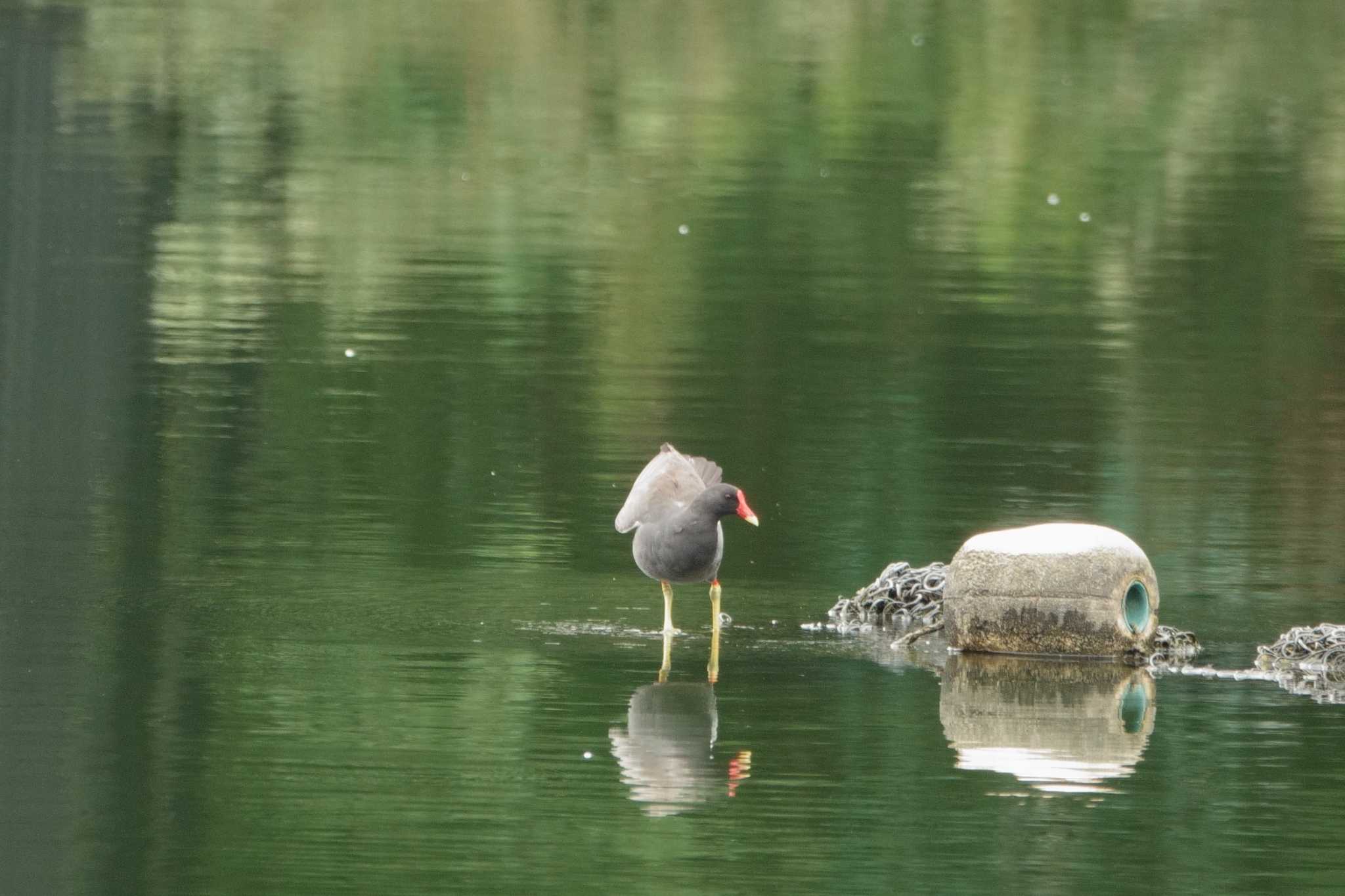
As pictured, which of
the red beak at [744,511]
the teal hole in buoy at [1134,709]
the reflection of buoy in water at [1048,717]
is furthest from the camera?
the red beak at [744,511]

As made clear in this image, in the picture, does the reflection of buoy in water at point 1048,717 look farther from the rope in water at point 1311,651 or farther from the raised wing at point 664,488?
the raised wing at point 664,488

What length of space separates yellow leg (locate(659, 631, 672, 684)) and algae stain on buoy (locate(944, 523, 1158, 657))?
4.08ft

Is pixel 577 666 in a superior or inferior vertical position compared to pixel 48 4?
inferior

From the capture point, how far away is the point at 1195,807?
967 centimetres

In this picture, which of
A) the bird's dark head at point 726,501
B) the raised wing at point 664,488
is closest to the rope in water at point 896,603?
the raised wing at point 664,488

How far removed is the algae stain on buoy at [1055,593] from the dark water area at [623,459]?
0.16m

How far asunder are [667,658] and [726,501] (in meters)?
0.71

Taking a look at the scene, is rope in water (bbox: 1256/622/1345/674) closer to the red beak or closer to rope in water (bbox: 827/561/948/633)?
rope in water (bbox: 827/561/948/633)

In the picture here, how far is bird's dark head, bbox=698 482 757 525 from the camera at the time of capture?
38.5 feet

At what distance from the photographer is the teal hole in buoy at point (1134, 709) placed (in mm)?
10844

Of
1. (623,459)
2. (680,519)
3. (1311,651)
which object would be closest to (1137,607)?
(1311,651)

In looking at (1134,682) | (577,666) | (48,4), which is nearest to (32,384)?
(577,666)

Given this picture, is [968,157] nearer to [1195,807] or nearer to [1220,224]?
[1220,224]

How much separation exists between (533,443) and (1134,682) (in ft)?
19.6
